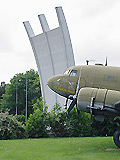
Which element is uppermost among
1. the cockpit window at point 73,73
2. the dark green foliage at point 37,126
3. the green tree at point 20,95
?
the cockpit window at point 73,73

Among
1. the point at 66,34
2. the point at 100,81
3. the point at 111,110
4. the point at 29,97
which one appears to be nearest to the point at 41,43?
the point at 66,34

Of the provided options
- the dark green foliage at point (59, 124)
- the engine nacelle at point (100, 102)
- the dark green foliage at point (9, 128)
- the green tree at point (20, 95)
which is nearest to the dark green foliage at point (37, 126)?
the dark green foliage at point (59, 124)

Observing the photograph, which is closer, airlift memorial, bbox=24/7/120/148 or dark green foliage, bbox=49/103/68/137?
airlift memorial, bbox=24/7/120/148

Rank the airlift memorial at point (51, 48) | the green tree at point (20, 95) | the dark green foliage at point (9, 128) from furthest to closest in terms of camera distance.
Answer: the green tree at point (20, 95)
the airlift memorial at point (51, 48)
the dark green foliage at point (9, 128)

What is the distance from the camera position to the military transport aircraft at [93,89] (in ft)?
41.2

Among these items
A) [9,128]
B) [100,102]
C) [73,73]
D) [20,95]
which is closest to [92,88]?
[100,102]

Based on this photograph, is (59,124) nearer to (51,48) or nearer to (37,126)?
(37,126)

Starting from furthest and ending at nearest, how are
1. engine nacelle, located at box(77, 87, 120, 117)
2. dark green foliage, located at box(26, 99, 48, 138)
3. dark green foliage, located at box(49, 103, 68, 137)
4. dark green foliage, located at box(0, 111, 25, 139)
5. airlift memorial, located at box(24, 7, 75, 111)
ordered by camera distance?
airlift memorial, located at box(24, 7, 75, 111), dark green foliage, located at box(49, 103, 68, 137), dark green foliage, located at box(26, 99, 48, 138), dark green foliage, located at box(0, 111, 25, 139), engine nacelle, located at box(77, 87, 120, 117)

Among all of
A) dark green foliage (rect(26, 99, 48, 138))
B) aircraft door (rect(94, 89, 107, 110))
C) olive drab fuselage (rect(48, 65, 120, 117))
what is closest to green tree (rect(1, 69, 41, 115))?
dark green foliage (rect(26, 99, 48, 138))

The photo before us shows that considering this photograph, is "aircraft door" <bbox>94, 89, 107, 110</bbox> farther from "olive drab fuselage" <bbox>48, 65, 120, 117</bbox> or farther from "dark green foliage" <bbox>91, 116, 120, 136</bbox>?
"dark green foliage" <bbox>91, 116, 120, 136</bbox>

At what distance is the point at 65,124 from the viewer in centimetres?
2358

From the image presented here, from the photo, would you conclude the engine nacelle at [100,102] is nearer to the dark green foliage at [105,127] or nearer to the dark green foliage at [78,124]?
the dark green foliage at [78,124]

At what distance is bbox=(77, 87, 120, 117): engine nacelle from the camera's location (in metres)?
12.4

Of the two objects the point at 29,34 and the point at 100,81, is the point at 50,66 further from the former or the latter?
the point at 100,81
